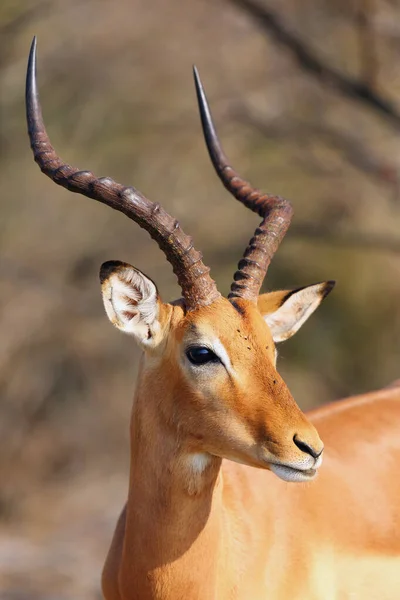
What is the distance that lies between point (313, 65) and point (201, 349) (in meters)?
7.79

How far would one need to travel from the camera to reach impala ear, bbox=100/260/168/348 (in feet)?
12.1

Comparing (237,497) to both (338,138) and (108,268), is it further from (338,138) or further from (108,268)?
(338,138)

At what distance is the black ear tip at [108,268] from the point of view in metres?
3.64

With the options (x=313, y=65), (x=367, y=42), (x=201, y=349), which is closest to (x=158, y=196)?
(x=313, y=65)

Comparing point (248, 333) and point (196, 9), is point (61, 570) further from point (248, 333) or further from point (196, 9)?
point (196, 9)

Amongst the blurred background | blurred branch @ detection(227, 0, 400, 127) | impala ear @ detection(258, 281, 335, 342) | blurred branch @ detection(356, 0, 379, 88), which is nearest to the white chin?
impala ear @ detection(258, 281, 335, 342)

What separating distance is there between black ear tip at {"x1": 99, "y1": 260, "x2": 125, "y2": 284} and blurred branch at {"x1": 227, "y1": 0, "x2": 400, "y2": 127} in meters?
7.30

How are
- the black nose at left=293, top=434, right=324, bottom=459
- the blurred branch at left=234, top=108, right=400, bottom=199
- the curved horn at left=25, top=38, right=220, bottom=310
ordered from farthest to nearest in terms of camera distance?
1. the blurred branch at left=234, top=108, right=400, bottom=199
2. the curved horn at left=25, top=38, right=220, bottom=310
3. the black nose at left=293, top=434, right=324, bottom=459

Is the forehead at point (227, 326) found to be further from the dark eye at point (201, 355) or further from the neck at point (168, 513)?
the neck at point (168, 513)

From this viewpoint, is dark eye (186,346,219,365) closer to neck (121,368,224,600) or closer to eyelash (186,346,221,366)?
eyelash (186,346,221,366)

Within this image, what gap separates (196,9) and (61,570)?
7.06m

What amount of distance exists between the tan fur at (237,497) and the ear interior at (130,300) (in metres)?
A: 0.06

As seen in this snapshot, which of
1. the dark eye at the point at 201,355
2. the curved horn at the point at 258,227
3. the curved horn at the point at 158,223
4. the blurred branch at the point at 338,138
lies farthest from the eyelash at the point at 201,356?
the blurred branch at the point at 338,138

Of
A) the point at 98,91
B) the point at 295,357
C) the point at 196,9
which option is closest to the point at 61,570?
the point at 295,357
